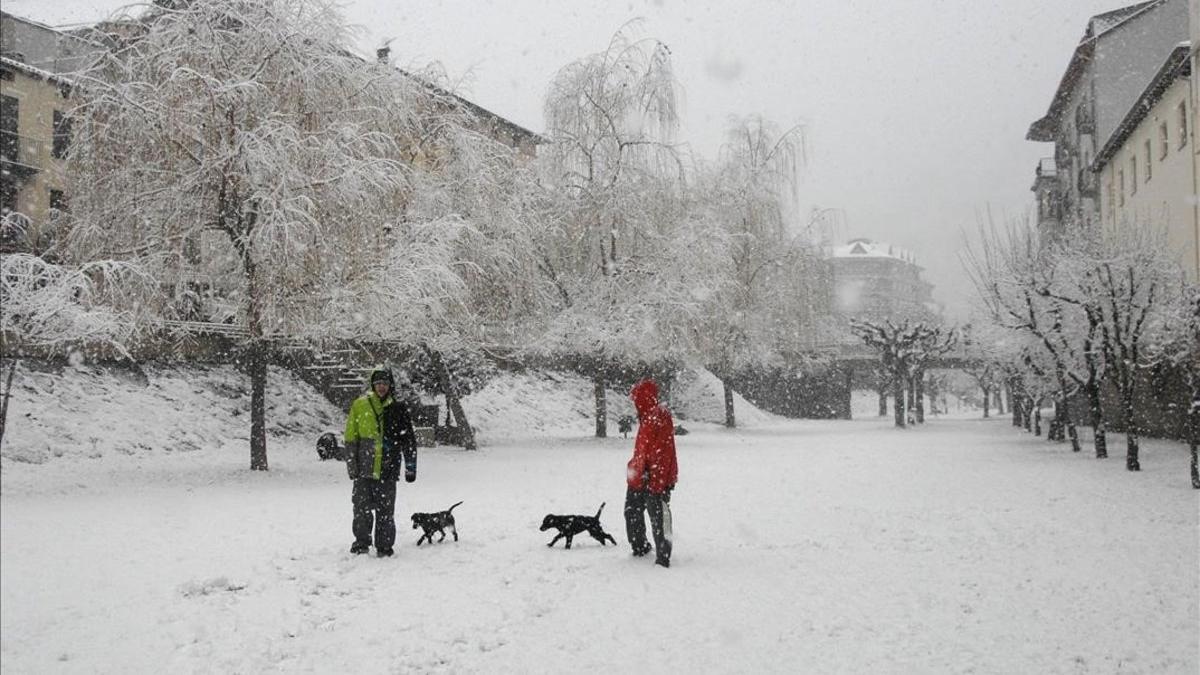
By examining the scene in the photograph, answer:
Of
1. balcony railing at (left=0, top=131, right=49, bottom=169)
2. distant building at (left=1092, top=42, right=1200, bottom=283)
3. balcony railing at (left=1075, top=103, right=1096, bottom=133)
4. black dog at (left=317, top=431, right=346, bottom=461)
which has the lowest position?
black dog at (left=317, top=431, right=346, bottom=461)

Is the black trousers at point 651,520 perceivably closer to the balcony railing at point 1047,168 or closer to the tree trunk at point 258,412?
the tree trunk at point 258,412

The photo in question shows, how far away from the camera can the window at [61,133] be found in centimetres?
1112

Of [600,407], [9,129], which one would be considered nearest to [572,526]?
[9,129]

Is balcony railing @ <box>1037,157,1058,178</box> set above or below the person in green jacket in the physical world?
above

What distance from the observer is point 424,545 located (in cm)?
858

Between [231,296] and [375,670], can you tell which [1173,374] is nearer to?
[231,296]

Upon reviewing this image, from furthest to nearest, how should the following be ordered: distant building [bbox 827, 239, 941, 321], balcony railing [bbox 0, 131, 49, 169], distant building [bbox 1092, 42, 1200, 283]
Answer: distant building [bbox 827, 239, 941, 321], distant building [bbox 1092, 42, 1200, 283], balcony railing [bbox 0, 131, 49, 169]

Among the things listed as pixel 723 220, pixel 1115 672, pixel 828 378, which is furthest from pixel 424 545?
pixel 828 378

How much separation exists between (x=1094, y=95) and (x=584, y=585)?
27.4 metres

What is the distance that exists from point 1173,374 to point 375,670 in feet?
76.1

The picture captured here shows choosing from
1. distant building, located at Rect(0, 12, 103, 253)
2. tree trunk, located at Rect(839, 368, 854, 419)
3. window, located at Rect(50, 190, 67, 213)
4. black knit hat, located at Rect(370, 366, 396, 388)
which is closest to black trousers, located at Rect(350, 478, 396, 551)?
black knit hat, located at Rect(370, 366, 396, 388)

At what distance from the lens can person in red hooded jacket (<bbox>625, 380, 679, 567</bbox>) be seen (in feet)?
25.3

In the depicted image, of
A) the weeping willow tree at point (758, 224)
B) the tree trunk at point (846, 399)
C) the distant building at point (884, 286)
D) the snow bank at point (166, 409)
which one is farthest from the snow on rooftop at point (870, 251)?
the snow bank at point (166, 409)

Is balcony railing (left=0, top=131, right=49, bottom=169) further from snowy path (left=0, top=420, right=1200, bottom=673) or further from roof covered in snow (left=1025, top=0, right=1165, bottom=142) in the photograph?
roof covered in snow (left=1025, top=0, right=1165, bottom=142)
